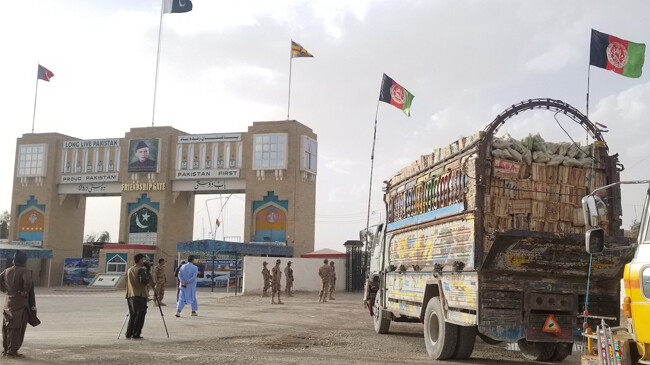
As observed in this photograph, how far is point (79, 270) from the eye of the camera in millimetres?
46156

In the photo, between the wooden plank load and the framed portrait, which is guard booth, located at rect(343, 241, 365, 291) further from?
the wooden plank load

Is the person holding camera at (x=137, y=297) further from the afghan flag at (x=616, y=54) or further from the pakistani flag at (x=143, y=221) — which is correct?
the pakistani flag at (x=143, y=221)

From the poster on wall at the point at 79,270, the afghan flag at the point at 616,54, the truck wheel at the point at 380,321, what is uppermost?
the afghan flag at the point at 616,54

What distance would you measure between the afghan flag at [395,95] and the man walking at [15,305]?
17702 millimetres

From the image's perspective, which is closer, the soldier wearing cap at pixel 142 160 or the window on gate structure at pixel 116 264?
the window on gate structure at pixel 116 264

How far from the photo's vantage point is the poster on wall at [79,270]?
45534 millimetres

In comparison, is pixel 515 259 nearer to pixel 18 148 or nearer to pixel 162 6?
pixel 162 6

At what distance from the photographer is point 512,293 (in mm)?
Result: 8109

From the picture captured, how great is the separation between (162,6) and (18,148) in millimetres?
17945

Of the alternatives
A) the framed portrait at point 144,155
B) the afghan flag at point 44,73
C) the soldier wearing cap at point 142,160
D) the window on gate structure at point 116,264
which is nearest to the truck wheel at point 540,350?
the window on gate structure at point 116,264

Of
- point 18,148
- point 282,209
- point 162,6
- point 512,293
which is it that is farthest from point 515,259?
point 18,148

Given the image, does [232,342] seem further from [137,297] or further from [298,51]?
[298,51]

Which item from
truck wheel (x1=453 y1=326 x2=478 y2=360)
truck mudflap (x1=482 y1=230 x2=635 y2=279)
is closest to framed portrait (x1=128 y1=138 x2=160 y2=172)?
truck wheel (x1=453 y1=326 x2=478 y2=360)

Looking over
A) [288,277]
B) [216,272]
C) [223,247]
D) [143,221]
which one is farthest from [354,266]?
[143,221]
